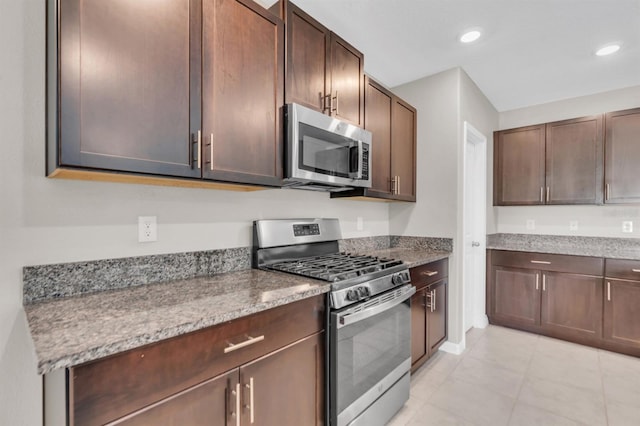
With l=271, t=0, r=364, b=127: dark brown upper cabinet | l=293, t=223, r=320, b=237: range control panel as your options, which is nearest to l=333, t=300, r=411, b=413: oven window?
l=293, t=223, r=320, b=237: range control panel

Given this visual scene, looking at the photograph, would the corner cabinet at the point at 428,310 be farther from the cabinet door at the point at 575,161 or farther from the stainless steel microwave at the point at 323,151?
the cabinet door at the point at 575,161

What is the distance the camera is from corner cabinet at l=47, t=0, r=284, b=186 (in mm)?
952

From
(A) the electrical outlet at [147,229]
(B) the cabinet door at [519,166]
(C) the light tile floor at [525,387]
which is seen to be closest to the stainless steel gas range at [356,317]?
(C) the light tile floor at [525,387]

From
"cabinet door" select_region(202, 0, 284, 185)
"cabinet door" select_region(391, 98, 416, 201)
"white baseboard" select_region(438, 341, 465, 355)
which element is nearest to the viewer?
"cabinet door" select_region(202, 0, 284, 185)

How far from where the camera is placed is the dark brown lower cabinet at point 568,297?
8.64 feet

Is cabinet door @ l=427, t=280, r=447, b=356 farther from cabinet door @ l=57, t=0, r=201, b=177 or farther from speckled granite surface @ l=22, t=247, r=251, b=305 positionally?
cabinet door @ l=57, t=0, r=201, b=177

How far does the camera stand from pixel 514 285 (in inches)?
127

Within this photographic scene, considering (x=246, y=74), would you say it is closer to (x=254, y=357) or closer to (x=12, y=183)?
(x=12, y=183)

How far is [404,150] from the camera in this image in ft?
8.95

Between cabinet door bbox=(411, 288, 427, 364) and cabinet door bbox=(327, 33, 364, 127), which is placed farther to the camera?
cabinet door bbox=(411, 288, 427, 364)

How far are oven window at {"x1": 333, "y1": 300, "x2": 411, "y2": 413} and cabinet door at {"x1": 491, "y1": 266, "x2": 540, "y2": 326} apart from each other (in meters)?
1.91

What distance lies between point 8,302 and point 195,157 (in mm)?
802

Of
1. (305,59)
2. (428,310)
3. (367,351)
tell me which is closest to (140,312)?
(367,351)

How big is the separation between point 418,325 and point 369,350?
788 millimetres
